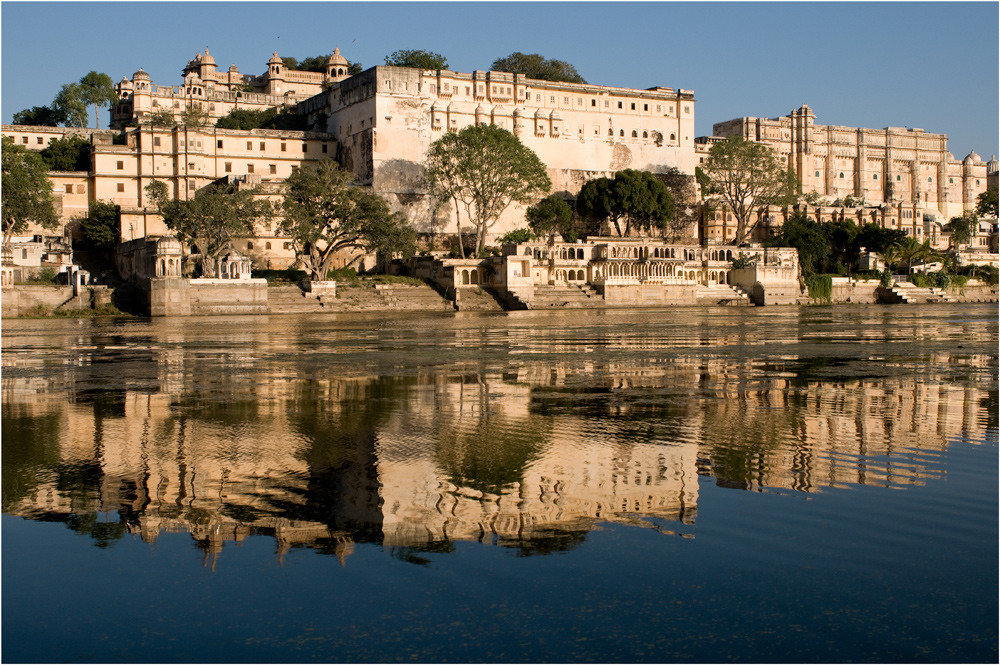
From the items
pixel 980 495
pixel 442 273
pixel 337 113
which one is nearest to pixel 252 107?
pixel 337 113

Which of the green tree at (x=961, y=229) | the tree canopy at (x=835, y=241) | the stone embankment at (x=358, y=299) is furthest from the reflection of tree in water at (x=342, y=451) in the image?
the green tree at (x=961, y=229)

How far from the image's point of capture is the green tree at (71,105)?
96.6 metres

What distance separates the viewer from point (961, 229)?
96938 mm

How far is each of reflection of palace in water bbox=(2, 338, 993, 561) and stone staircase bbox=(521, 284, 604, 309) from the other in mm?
44528

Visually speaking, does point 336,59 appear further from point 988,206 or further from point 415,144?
point 988,206

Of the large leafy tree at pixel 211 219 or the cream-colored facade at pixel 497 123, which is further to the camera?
the cream-colored facade at pixel 497 123

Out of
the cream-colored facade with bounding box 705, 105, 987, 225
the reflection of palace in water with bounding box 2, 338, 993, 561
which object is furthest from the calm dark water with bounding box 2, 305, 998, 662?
the cream-colored facade with bounding box 705, 105, 987, 225

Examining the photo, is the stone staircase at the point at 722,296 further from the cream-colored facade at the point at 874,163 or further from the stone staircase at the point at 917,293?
the cream-colored facade at the point at 874,163

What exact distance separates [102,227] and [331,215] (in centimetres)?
1804

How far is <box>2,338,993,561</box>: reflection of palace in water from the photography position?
749 cm

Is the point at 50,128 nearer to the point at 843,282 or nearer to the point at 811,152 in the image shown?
the point at 843,282

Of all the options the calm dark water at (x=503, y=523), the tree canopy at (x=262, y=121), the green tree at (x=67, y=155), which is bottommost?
the calm dark water at (x=503, y=523)

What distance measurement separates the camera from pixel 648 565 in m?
6.25

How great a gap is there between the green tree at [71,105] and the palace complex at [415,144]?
313 centimetres
